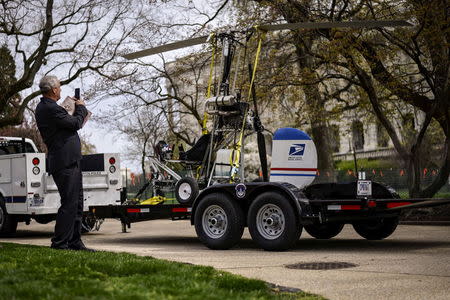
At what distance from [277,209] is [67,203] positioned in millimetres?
3433

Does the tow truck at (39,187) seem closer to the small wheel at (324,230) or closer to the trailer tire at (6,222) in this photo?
the trailer tire at (6,222)

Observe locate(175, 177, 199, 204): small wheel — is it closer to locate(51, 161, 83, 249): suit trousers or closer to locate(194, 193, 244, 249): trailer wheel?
locate(194, 193, 244, 249): trailer wheel

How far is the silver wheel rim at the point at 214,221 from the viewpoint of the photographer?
39.3ft

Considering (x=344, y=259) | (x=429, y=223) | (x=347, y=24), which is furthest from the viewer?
(x=429, y=223)

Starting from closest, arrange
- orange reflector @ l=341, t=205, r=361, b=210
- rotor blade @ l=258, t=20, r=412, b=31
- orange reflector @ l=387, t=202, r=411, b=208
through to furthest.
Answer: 1. orange reflector @ l=387, t=202, r=411, b=208
2. orange reflector @ l=341, t=205, r=361, b=210
3. rotor blade @ l=258, t=20, r=412, b=31

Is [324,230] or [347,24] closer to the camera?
[347,24]

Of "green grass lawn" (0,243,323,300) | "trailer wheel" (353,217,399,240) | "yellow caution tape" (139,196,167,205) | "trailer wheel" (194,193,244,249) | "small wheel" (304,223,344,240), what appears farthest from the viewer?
"small wheel" (304,223,344,240)

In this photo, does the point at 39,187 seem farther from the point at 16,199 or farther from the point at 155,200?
the point at 155,200

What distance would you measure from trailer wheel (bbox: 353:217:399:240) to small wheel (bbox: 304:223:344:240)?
45 cm

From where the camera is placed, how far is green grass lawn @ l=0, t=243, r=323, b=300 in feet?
18.4

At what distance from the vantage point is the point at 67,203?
942 centimetres

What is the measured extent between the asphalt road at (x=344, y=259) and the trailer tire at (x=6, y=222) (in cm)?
192

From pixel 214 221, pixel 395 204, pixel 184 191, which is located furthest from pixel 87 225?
pixel 395 204

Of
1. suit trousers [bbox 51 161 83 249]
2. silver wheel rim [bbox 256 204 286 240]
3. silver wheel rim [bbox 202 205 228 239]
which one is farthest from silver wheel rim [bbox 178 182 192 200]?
suit trousers [bbox 51 161 83 249]
